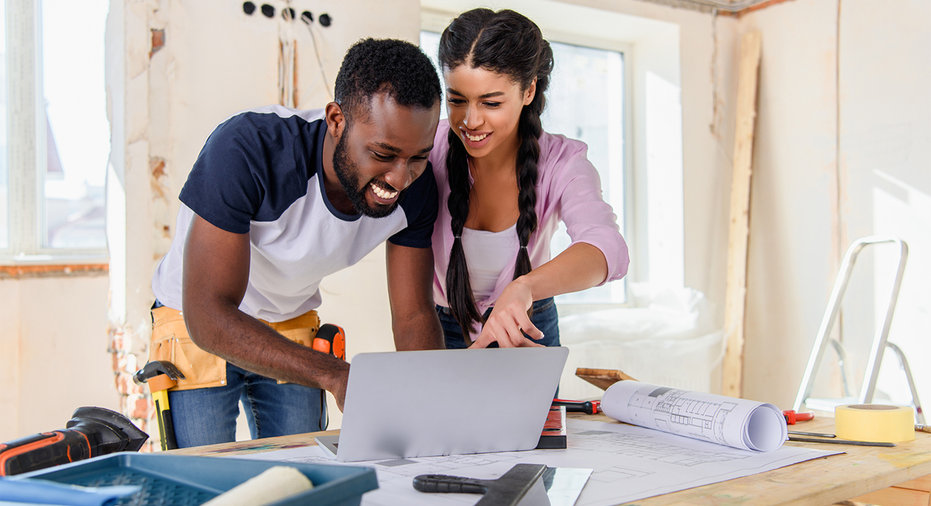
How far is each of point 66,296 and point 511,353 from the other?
8.54 feet

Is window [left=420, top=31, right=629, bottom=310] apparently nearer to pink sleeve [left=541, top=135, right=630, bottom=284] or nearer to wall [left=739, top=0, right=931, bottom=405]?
wall [left=739, top=0, right=931, bottom=405]

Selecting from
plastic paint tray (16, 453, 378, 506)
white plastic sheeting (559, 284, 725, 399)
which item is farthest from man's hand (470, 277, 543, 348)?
white plastic sheeting (559, 284, 725, 399)

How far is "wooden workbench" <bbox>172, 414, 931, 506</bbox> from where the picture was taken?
75 centimetres

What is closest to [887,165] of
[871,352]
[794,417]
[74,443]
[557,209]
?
[871,352]

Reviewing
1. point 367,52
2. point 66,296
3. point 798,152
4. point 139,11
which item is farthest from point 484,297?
point 798,152

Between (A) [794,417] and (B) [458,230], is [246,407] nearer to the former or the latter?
(B) [458,230]

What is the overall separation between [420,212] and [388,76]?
1.12 ft

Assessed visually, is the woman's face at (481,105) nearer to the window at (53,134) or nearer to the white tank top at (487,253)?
the white tank top at (487,253)

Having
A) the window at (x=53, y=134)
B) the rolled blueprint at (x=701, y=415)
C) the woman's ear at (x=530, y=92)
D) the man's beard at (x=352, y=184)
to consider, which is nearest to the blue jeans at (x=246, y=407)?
the man's beard at (x=352, y=184)

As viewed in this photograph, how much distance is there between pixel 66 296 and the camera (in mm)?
2863

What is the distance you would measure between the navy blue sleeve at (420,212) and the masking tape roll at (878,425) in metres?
0.87

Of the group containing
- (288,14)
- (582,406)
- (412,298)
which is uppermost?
(288,14)

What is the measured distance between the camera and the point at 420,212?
58.2 inches

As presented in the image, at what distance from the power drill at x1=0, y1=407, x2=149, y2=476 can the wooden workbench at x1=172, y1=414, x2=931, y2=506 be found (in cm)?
10
